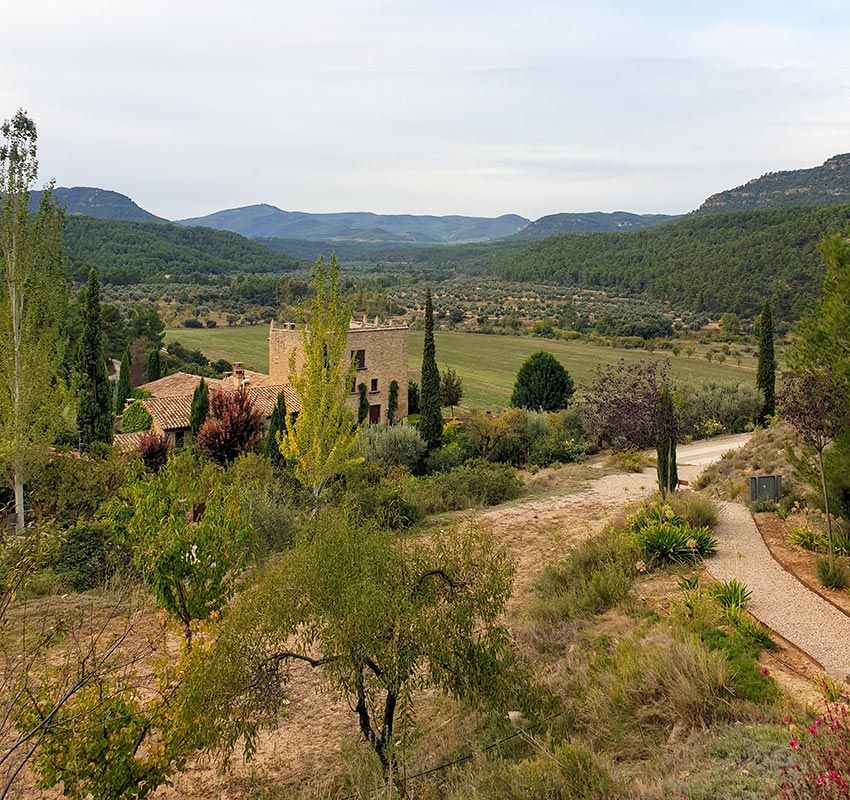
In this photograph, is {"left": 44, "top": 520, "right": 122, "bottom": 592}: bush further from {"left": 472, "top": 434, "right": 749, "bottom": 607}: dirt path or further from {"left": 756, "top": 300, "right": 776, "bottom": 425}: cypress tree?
{"left": 756, "top": 300, "right": 776, "bottom": 425}: cypress tree

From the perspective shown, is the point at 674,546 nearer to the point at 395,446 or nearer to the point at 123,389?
the point at 395,446

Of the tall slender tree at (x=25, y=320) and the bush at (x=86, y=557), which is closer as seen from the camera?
the bush at (x=86, y=557)

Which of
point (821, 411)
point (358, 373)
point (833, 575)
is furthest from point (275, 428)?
point (833, 575)

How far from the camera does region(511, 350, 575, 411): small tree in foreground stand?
3250cm

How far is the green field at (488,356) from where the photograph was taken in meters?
42.0

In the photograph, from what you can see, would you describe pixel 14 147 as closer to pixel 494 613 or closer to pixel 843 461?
pixel 494 613

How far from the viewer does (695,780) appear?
525 cm

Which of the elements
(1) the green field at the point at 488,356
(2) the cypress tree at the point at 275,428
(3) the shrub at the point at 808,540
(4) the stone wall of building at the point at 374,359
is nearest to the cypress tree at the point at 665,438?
(3) the shrub at the point at 808,540

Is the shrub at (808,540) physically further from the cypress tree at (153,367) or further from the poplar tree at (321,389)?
the cypress tree at (153,367)

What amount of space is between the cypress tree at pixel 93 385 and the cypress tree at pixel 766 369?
2580 centimetres

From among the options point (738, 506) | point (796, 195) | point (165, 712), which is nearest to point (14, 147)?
point (165, 712)

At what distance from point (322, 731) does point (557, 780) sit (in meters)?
3.94

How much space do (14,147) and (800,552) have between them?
17861 mm

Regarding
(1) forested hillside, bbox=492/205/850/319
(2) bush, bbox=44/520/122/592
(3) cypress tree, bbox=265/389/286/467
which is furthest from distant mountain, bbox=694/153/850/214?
(2) bush, bbox=44/520/122/592
